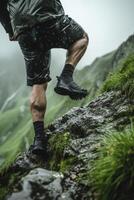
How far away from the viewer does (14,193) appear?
6.38m

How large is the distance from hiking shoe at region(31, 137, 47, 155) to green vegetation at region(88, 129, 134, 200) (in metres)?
2.12

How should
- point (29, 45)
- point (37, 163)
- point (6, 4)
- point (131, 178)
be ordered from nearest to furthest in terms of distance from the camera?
point (131, 178) → point (37, 163) → point (29, 45) → point (6, 4)

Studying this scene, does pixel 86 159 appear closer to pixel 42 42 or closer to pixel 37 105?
Answer: pixel 37 105

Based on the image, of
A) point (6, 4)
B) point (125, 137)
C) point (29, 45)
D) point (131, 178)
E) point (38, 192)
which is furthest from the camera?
point (6, 4)

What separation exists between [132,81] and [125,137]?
286 centimetres

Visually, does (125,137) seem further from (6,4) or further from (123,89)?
(6,4)

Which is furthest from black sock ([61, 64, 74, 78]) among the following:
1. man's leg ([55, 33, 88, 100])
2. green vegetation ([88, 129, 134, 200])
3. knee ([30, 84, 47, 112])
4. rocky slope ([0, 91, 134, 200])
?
green vegetation ([88, 129, 134, 200])

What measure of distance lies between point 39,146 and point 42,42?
85.7 inches

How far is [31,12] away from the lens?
8.33m

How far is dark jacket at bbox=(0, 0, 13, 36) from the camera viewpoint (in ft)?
30.1

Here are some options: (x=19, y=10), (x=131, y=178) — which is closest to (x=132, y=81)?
(x=19, y=10)

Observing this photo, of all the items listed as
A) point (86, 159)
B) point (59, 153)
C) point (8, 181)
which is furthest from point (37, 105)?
point (86, 159)

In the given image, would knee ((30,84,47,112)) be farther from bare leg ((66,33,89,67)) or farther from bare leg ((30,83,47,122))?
bare leg ((66,33,89,67))

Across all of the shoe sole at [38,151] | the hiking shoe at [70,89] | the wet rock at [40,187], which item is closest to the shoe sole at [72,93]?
the hiking shoe at [70,89]
